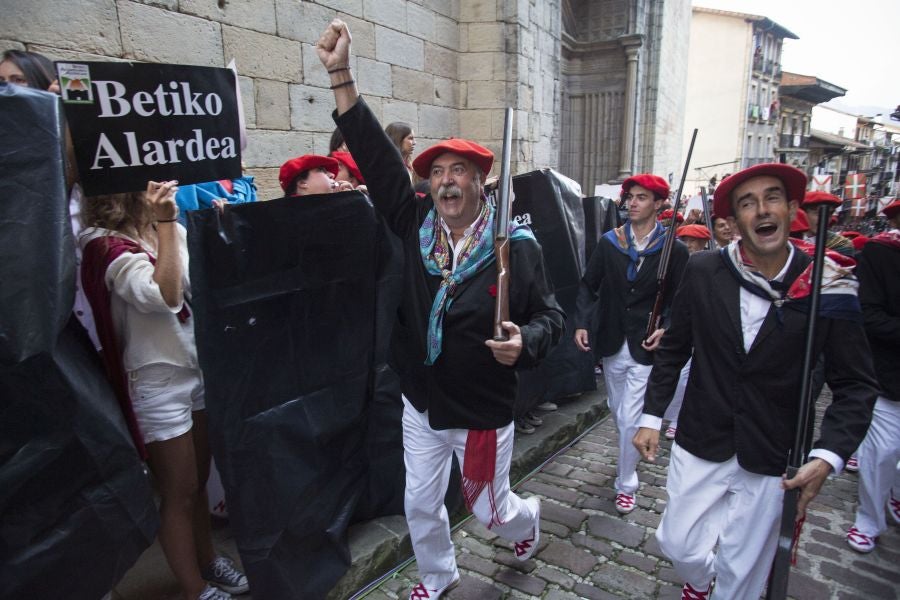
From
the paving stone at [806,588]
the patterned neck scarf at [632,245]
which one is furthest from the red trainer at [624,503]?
the patterned neck scarf at [632,245]

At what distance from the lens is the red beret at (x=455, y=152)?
7.97 ft

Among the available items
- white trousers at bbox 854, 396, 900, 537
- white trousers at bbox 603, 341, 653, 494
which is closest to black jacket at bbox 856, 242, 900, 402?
white trousers at bbox 854, 396, 900, 537

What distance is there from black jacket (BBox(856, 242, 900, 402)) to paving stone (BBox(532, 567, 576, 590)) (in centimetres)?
232

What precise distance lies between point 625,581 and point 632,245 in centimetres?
224

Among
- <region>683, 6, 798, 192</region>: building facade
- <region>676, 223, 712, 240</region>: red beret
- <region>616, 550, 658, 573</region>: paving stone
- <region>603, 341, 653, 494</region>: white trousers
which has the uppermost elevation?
<region>683, 6, 798, 192</region>: building facade

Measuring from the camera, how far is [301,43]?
17.5 feet

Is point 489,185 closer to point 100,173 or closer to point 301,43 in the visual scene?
point 100,173

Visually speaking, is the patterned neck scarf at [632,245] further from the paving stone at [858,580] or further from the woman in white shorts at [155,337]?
the woman in white shorts at [155,337]

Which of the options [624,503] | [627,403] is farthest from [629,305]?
[624,503]

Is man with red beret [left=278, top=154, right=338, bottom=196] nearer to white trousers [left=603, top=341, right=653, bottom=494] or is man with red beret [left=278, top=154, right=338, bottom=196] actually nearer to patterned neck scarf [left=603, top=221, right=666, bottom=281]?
patterned neck scarf [left=603, top=221, right=666, bottom=281]

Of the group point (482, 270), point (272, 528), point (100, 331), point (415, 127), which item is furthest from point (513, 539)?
point (415, 127)

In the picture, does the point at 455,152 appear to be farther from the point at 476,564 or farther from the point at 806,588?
the point at 806,588

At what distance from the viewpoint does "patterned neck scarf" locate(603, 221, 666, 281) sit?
3.94 metres

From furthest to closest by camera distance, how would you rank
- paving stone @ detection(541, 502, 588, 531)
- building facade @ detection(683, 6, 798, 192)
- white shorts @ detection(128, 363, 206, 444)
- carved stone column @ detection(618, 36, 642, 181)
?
1. building facade @ detection(683, 6, 798, 192)
2. carved stone column @ detection(618, 36, 642, 181)
3. paving stone @ detection(541, 502, 588, 531)
4. white shorts @ detection(128, 363, 206, 444)
